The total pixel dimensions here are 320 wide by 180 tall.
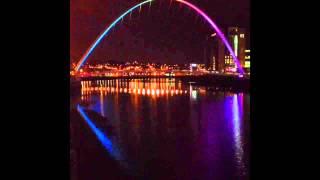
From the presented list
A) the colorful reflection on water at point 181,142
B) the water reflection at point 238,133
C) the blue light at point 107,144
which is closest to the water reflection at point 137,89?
the water reflection at point 238,133

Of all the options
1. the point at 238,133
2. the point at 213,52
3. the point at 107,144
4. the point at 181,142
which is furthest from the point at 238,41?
the point at 107,144

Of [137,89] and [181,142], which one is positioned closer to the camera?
[181,142]

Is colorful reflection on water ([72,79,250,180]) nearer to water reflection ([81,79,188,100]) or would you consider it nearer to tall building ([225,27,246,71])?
water reflection ([81,79,188,100])

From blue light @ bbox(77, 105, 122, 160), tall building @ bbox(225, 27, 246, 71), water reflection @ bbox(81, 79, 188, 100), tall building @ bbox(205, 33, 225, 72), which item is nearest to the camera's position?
blue light @ bbox(77, 105, 122, 160)

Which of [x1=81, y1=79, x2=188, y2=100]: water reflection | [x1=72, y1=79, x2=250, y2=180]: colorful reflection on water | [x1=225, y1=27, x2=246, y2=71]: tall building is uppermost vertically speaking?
[x1=225, y1=27, x2=246, y2=71]: tall building

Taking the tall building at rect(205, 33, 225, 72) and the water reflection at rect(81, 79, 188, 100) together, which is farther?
the tall building at rect(205, 33, 225, 72)

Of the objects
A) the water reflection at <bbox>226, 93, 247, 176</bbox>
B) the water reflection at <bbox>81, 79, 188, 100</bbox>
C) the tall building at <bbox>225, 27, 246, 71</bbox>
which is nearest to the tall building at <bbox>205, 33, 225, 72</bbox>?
the tall building at <bbox>225, 27, 246, 71</bbox>

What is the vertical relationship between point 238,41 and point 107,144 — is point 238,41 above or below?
above

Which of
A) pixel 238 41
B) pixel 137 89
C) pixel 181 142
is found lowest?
pixel 181 142

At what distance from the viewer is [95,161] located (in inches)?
513

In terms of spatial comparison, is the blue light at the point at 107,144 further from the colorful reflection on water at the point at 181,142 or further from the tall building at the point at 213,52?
the tall building at the point at 213,52

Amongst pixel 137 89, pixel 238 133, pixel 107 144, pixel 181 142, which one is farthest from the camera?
pixel 137 89

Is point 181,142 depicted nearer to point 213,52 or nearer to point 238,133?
point 238,133
